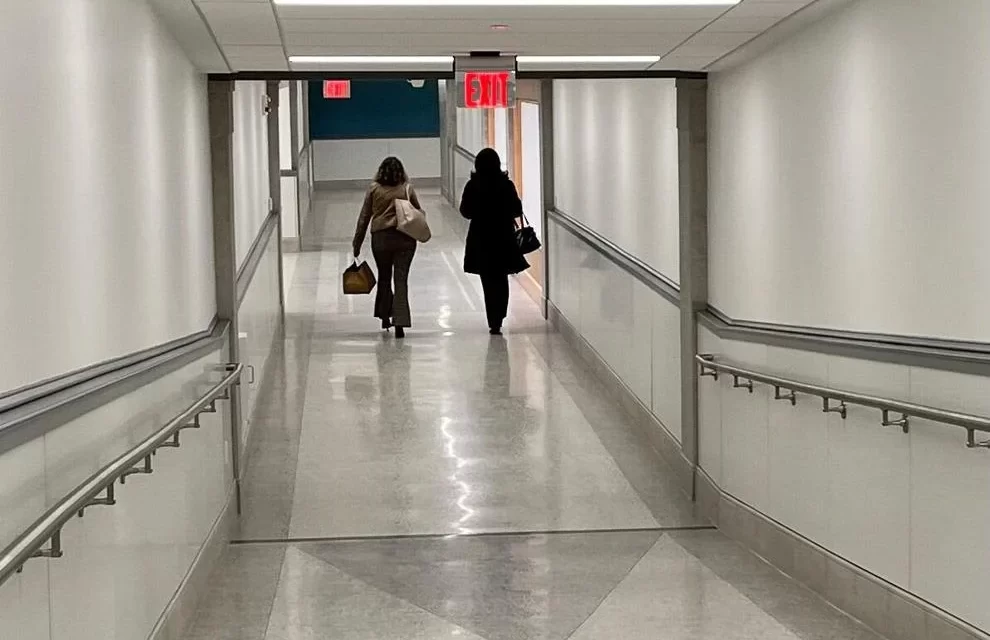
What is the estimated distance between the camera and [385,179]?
13180mm

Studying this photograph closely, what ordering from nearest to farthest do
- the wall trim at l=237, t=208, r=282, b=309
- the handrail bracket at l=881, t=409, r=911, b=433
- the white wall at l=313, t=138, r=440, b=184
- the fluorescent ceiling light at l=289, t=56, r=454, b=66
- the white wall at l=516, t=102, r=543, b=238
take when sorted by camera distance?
1. the handrail bracket at l=881, t=409, r=911, b=433
2. the fluorescent ceiling light at l=289, t=56, r=454, b=66
3. the wall trim at l=237, t=208, r=282, b=309
4. the white wall at l=516, t=102, r=543, b=238
5. the white wall at l=313, t=138, r=440, b=184

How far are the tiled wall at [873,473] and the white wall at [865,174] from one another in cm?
20

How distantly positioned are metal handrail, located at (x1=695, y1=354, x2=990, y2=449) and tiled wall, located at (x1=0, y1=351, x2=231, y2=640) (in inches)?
98.1

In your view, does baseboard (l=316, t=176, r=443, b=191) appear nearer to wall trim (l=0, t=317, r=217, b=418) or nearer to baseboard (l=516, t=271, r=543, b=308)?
baseboard (l=516, t=271, r=543, b=308)

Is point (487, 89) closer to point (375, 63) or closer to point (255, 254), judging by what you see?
point (375, 63)

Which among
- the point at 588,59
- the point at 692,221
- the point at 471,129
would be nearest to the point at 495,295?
the point at 692,221

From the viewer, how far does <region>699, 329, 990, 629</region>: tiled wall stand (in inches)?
177

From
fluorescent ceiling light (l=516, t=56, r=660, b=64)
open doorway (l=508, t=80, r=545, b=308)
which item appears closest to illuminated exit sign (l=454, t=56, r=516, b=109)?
fluorescent ceiling light (l=516, t=56, r=660, b=64)

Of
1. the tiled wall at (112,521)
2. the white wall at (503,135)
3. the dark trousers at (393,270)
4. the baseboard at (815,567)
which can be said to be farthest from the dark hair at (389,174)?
the tiled wall at (112,521)

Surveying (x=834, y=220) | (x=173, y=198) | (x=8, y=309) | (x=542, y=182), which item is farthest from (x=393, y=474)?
(x=542, y=182)

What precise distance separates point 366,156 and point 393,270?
17135 millimetres

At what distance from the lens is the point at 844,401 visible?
5.30 meters

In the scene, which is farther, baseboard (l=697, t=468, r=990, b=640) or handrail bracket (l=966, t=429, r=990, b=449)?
baseboard (l=697, t=468, r=990, b=640)

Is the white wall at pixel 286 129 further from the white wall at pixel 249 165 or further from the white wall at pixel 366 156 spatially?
the white wall at pixel 366 156
